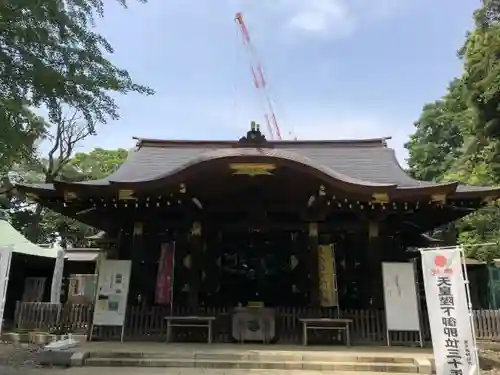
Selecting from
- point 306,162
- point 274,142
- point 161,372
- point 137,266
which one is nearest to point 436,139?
point 274,142

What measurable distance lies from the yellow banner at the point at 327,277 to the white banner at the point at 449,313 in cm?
371

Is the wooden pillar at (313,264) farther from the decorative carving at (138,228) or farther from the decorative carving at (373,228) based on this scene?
the decorative carving at (138,228)

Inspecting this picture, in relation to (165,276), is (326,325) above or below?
below

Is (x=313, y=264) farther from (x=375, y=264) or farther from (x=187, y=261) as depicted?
(x=187, y=261)

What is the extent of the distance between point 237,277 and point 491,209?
558 inches

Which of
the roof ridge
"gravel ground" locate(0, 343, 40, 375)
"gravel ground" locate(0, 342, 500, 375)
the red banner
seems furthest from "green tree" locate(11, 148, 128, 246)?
the red banner

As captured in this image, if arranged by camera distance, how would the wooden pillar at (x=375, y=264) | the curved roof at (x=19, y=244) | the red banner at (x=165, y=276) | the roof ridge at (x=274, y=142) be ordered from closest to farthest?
the wooden pillar at (x=375, y=264), the red banner at (x=165, y=276), the roof ridge at (x=274, y=142), the curved roof at (x=19, y=244)

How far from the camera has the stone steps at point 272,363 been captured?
751cm

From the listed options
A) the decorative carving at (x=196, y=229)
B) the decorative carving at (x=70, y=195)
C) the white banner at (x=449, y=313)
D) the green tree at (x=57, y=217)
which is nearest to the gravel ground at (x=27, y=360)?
the white banner at (x=449, y=313)

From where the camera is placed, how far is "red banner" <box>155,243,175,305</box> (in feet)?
34.2

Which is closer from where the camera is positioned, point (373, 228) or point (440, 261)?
point (440, 261)

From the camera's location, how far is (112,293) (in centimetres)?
990

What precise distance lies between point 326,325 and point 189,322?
112 inches

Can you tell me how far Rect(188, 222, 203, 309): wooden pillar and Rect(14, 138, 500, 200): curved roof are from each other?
1572 mm
